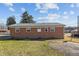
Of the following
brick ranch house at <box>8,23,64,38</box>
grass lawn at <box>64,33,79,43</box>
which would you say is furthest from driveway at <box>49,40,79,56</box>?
brick ranch house at <box>8,23,64,38</box>

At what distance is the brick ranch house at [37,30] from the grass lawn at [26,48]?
0.16 m

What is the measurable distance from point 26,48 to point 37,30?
0.55 m

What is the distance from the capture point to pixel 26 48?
17344 mm

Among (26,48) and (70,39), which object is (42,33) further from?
(70,39)

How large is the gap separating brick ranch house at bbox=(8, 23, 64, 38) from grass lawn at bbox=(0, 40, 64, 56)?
159 millimetres

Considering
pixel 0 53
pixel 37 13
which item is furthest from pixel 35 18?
pixel 0 53

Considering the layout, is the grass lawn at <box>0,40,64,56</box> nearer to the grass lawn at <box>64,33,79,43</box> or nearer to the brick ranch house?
the brick ranch house

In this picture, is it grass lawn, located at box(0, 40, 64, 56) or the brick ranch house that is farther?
the brick ranch house

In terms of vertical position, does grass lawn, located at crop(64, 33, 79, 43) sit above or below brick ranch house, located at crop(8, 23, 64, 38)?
below

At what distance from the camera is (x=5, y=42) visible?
17.4 metres

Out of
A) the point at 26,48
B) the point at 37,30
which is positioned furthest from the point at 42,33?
the point at 26,48

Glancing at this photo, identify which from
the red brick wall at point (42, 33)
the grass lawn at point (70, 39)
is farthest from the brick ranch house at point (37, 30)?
the grass lawn at point (70, 39)

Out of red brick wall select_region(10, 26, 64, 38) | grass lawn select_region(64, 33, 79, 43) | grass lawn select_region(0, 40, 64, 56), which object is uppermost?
red brick wall select_region(10, 26, 64, 38)

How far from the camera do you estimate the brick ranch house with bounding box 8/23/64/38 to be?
17406 mm
